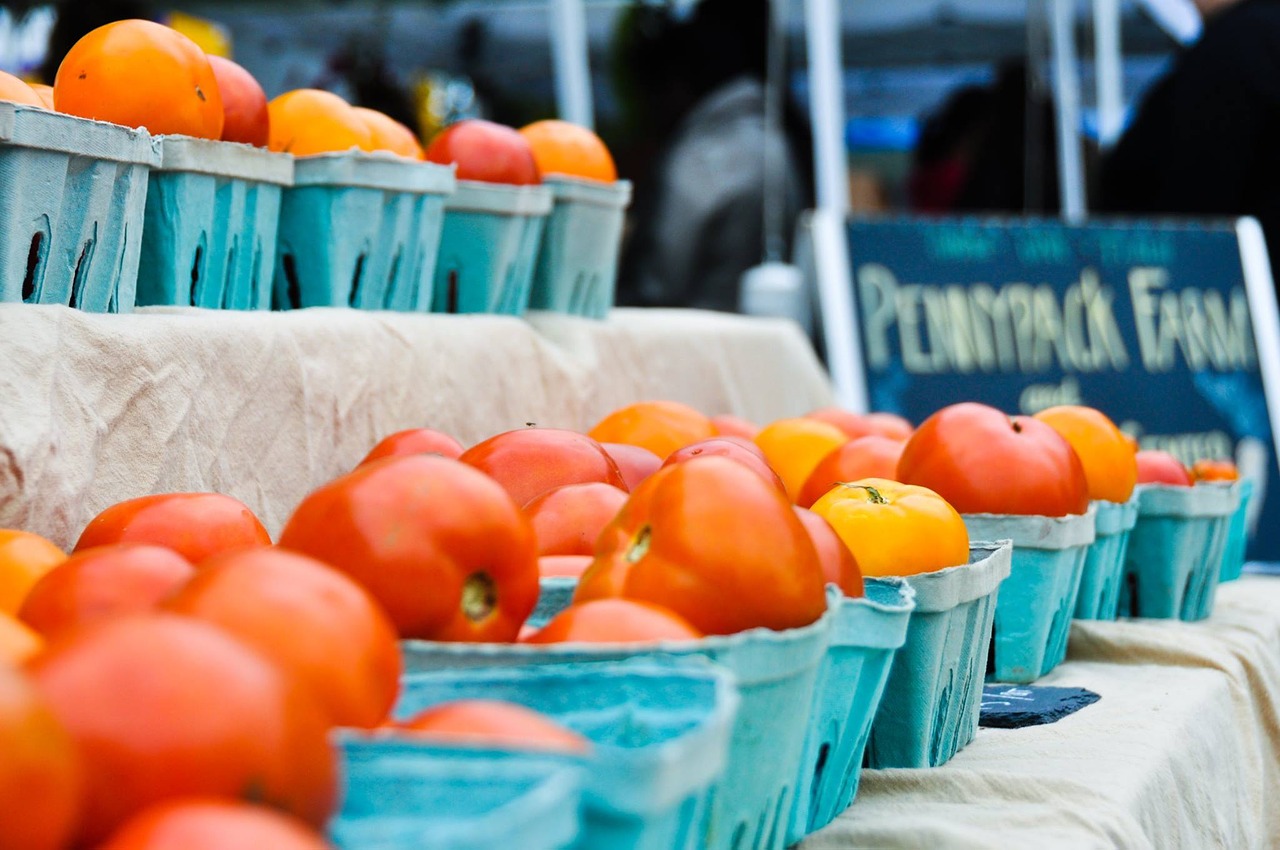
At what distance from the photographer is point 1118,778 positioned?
1.47 metres

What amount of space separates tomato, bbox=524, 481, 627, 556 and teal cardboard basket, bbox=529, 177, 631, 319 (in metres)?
1.33

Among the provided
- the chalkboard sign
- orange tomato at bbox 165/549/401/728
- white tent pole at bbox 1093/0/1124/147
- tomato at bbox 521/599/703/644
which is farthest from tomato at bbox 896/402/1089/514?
white tent pole at bbox 1093/0/1124/147

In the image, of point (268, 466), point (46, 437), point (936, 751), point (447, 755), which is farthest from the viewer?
point (268, 466)

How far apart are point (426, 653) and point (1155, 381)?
9.83 feet

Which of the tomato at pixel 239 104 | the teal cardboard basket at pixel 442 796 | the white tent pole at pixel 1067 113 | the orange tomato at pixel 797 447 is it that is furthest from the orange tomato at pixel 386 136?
the white tent pole at pixel 1067 113

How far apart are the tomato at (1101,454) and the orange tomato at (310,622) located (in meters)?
1.45

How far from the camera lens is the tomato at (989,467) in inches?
71.7

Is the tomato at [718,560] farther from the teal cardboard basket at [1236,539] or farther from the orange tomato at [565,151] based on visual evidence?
the teal cardboard basket at [1236,539]

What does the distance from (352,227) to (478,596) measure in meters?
1.11

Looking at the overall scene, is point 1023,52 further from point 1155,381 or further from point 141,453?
point 141,453

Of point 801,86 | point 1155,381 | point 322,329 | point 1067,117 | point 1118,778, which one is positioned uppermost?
point 801,86

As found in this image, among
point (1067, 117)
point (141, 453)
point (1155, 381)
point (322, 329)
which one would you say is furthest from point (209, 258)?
point (1067, 117)

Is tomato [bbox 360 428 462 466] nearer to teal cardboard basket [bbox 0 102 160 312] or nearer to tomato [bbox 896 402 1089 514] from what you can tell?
teal cardboard basket [bbox 0 102 160 312]

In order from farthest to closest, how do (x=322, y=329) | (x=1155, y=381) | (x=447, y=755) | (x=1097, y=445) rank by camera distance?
1. (x=1155, y=381)
2. (x=1097, y=445)
3. (x=322, y=329)
4. (x=447, y=755)
